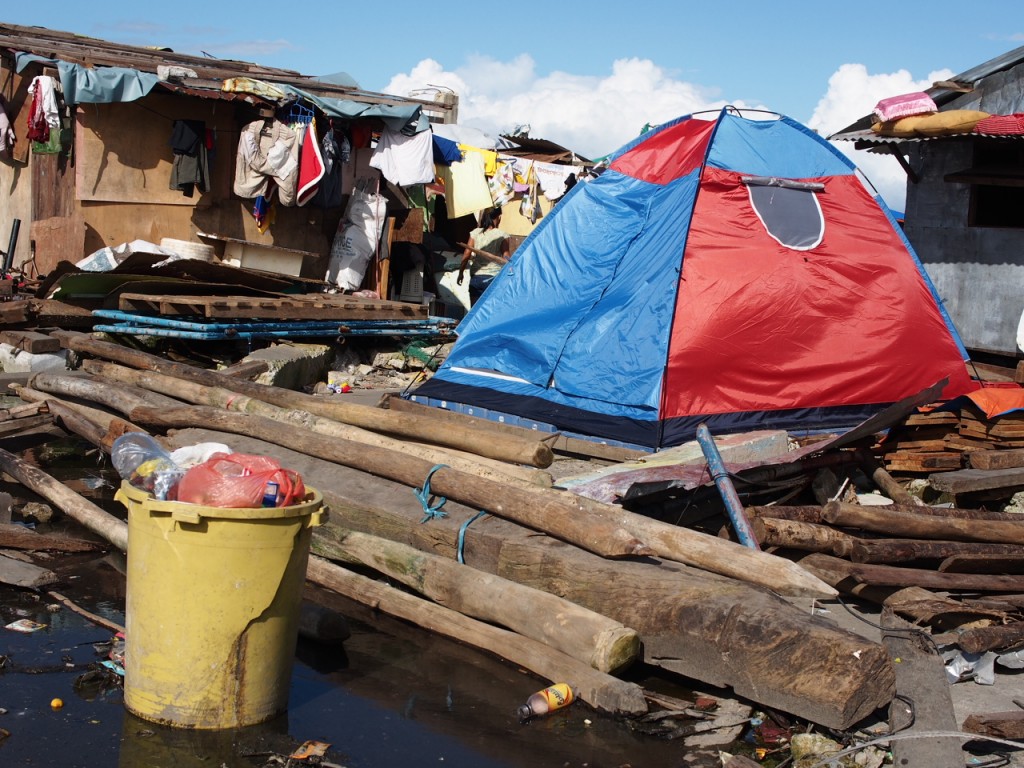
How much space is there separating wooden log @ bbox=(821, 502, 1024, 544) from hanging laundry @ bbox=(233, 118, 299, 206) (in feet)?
31.2

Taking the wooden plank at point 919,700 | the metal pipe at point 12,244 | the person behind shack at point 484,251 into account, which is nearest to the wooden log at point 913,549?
the wooden plank at point 919,700

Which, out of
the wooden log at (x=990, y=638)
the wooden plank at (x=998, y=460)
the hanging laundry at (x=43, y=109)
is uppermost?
the hanging laundry at (x=43, y=109)

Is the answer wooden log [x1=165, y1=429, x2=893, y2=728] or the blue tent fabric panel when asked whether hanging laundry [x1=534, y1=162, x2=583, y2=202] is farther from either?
→ wooden log [x1=165, y1=429, x2=893, y2=728]

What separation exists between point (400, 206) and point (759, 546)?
10356 mm

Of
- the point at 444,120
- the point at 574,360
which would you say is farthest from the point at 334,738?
the point at 444,120

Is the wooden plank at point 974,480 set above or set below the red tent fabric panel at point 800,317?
below

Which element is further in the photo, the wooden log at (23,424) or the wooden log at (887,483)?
the wooden log at (23,424)

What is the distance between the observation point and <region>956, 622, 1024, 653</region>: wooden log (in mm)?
4910

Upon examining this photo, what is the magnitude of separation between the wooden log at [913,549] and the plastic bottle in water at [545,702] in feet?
6.73

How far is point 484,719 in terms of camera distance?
178 inches

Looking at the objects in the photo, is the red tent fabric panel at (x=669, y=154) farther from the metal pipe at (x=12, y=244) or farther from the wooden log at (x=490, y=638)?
the metal pipe at (x=12, y=244)

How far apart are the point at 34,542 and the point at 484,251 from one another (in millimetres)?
13153

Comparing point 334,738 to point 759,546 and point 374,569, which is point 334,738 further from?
point 759,546

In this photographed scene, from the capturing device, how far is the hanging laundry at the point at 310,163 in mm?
13492
